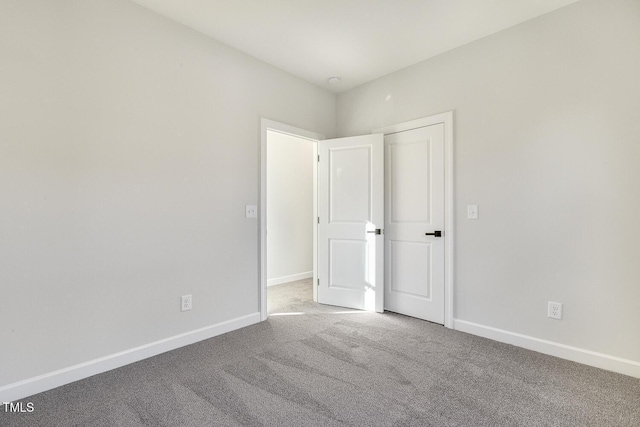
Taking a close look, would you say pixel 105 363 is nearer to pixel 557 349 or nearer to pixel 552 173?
pixel 557 349

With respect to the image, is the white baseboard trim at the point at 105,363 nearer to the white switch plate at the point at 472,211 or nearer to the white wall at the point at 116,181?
the white wall at the point at 116,181

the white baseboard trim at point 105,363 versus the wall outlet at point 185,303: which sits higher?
the wall outlet at point 185,303

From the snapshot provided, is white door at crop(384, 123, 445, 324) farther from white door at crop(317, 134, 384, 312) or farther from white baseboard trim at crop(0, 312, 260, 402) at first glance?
white baseboard trim at crop(0, 312, 260, 402)

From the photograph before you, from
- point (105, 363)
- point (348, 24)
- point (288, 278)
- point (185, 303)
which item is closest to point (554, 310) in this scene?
point (348, 24)

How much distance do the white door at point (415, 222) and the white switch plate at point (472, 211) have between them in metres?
0.25

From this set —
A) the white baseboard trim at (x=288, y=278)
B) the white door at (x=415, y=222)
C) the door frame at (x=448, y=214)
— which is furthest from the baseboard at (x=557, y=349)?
the white baseboard trim at (x=288, y=278)

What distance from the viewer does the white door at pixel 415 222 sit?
2.97 meters

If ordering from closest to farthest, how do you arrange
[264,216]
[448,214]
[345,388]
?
[345,388], [448,214], [264,216]

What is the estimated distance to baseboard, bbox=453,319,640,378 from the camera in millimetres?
2024

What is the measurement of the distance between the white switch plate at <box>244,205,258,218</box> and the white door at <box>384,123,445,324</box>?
1443mm

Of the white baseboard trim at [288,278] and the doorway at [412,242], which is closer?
the doorway at [412,242]

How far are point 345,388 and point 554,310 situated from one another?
174 cm

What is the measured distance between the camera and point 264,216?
10.0 feet

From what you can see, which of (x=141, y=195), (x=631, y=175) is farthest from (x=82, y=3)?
(x=631, y=175)
